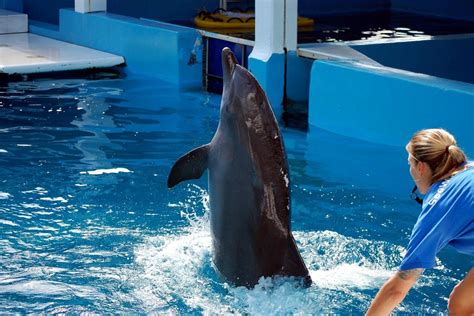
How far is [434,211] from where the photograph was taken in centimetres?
376

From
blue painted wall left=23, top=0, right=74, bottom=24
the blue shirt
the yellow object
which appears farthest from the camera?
blue painted wall left=23, top=0, right=74, bottom=24

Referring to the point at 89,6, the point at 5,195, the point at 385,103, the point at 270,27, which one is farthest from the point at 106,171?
the point at 89,6

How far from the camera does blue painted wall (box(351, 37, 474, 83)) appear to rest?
11.2 m

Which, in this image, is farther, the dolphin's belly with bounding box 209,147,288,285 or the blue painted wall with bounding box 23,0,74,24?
the blue painted wall with bounding box 23,0,74,24

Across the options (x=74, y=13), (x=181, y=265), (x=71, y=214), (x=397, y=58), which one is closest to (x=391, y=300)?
(x=181, y=265)

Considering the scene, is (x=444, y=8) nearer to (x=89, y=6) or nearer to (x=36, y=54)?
(x=89, y=6)

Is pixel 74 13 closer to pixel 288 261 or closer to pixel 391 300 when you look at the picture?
pixel 288 261

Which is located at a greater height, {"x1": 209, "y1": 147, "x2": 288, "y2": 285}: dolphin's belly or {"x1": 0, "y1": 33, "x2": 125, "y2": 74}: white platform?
{"x1": 209, "y1": 147, "x2": 288, "y2": 285}: dolphin's belly

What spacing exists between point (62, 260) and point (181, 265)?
77 centimetres

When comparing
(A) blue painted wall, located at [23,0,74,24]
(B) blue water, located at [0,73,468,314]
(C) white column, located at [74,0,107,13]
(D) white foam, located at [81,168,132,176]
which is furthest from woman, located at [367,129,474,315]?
(A) blue painted wall, located at [23,0,74,24]

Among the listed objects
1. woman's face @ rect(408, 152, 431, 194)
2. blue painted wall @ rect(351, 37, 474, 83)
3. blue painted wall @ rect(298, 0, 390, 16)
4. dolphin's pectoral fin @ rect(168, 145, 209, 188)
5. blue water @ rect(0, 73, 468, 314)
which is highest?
woman's face @ rect(408, 152, 431, 194)

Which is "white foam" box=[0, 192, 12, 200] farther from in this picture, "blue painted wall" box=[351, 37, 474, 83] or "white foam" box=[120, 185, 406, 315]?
"blue painted wall" box=[351, 37, 474, 83]

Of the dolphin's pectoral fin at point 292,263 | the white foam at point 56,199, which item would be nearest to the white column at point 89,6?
the white foam at point 56,199

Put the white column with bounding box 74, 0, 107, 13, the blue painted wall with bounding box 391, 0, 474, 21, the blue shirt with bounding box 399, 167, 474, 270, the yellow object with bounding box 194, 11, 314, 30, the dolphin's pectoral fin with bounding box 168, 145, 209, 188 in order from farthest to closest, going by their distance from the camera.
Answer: the blue painted wall with bounding box 391, 0, 474, 21 < the white column with bounding box 74, 0, 107, 13 < the yellow object with bounding box 194, 11, 314, 30 < the dolphin's pectoral fin with bounding box 168, 145, 209, 188 < the blue shirt with bounding box 399, 167, 474, 270
